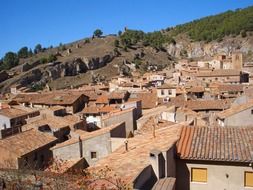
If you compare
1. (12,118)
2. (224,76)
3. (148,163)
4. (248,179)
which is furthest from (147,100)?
(148,163)

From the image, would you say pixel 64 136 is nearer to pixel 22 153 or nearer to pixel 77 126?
pixel 77 126

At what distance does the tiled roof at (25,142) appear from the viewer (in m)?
25.0

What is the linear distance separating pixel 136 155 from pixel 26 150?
11.9 meters

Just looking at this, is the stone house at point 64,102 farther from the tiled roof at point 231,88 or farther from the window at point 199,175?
the window at point 199,175

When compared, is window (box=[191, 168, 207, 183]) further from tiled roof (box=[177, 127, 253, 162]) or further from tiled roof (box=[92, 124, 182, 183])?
tiled roof (box=[92, 124, 182, 183])

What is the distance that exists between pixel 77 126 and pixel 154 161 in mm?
19712

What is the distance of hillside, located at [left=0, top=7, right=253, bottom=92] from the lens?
396 ft

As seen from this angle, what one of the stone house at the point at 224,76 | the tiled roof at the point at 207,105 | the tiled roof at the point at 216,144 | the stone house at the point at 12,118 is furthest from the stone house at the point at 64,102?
the tiled roof at the point at 216,144

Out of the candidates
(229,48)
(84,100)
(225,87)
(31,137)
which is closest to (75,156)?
(31,137)

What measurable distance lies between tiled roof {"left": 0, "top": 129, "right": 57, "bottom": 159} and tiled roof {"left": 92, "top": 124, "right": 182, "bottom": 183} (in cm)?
929

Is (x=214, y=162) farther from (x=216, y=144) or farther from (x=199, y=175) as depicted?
(x=216, y=144)

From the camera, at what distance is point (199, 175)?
16594mm

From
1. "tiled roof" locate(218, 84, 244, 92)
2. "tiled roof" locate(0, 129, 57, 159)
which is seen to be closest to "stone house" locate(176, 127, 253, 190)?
"tiled roof" locate(0, 129, 57, 159)

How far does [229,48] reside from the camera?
14188 centimetres
